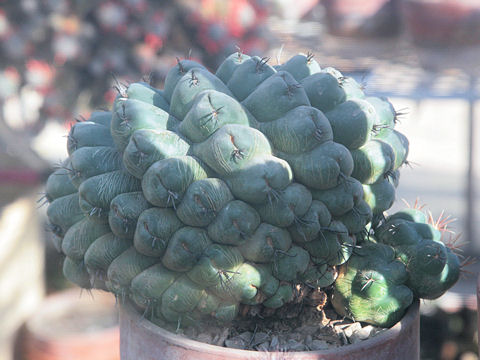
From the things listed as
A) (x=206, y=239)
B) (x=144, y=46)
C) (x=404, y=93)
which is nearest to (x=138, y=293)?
(x=206, y=239)

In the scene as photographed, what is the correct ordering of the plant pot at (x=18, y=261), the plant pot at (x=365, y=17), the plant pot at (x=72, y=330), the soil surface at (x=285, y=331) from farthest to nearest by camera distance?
the plant pot at (x=365, y=17)
the plant pot at (x=18, y=261)
the plant pot at (x=72, y=330)
the soil surface at (x=285, y=331)

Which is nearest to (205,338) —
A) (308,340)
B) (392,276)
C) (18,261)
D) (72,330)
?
(308,340)

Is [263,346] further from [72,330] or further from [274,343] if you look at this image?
[72,330]

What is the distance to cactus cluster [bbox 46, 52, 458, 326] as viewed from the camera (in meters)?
0.84

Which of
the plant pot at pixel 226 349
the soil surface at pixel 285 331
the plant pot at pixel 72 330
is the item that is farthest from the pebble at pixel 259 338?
the plant pot at pixel 72 330

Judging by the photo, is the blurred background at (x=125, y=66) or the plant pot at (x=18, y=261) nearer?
the blurred background at (x=125, y=66)

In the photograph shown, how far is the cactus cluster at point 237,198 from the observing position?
0.84m

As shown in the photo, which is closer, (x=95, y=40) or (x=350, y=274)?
(x=350, y=274)

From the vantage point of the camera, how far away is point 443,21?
7.04 feet

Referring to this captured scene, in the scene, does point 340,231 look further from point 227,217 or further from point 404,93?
point 404,93

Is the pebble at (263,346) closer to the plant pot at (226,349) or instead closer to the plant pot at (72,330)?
the plant pot at (226,349)

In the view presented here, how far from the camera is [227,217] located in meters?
0.84

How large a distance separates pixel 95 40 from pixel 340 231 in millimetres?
1337

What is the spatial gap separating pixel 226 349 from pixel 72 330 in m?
1.54
